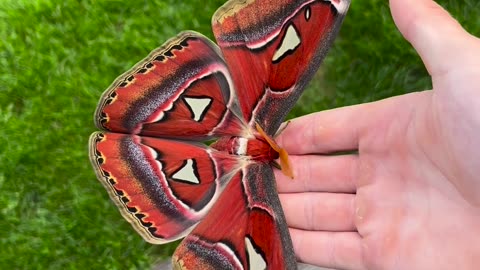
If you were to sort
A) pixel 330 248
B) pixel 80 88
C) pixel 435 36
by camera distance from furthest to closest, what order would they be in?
pixel 80 88 → pixel 330 248 → pixel 435 36

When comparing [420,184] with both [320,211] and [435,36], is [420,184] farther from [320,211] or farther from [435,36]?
[435,36]

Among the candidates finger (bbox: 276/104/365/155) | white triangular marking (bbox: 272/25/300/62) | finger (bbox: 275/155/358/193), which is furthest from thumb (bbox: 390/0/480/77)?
finger (bbox: 275/155/358/193)

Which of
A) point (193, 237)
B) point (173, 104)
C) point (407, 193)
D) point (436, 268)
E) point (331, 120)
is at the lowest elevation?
point (436, 268)

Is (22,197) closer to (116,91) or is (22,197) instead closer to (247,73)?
(116,91)

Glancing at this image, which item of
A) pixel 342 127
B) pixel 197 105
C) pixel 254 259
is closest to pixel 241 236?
pixel 254 259

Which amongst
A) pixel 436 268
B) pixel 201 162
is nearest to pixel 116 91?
pixel 201 162

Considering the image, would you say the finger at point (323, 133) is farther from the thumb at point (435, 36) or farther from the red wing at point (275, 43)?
the thumb at point (435, 36)

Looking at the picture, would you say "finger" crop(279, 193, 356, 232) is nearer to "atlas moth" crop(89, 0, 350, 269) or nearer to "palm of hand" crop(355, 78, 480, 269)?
"palm of hand" crop(355, 78, 480, 269)
